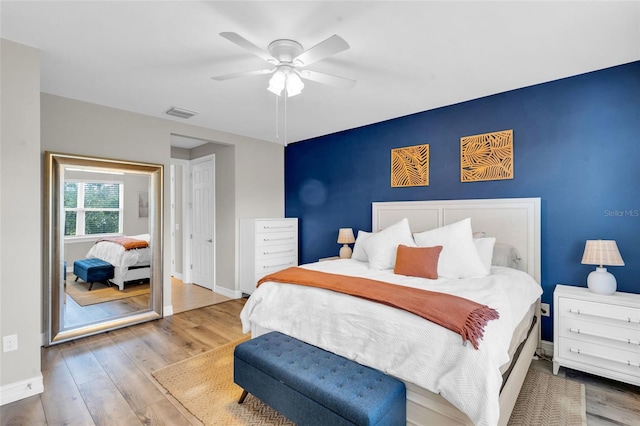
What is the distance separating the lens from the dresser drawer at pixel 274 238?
451 centimetres

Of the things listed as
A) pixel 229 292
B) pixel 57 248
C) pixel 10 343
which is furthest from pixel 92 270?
pixel 229 292

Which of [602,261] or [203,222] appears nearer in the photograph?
[602,261]

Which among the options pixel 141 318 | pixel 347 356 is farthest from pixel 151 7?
pixel 141 318

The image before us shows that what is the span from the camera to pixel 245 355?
200cm

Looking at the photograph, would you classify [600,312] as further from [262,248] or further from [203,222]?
[203,222]

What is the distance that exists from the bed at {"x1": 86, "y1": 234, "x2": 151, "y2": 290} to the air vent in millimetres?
1503

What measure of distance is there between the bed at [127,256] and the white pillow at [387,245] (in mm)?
2673

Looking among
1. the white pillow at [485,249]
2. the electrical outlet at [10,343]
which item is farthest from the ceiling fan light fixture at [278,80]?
the electrical outlet at [10,343]

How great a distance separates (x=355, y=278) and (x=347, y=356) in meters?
0.61

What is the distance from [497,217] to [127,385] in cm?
359

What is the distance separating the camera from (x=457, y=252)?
8.87 ft

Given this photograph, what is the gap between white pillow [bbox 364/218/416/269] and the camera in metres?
3.02

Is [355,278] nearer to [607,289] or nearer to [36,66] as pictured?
[607,289]

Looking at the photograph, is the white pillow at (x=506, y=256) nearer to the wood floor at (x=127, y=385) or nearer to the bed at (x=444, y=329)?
the bed at (x=444, y=329)
